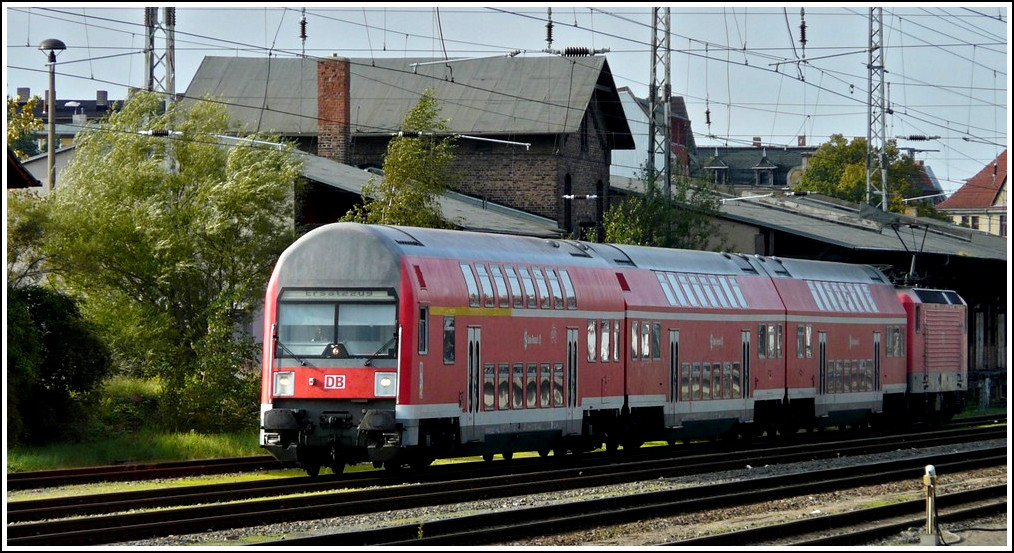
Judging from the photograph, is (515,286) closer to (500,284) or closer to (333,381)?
(500,284)

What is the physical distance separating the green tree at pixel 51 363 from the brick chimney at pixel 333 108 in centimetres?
1801

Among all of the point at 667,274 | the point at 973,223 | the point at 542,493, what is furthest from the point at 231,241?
the point at 973,223

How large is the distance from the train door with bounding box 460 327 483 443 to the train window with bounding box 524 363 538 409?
135 centimetres

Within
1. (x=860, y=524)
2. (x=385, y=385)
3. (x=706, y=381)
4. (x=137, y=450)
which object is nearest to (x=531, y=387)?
(x=385, y=385)

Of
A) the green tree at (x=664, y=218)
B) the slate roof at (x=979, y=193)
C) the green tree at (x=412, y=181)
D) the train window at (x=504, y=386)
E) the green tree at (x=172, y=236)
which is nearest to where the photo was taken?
the train window at (x=504, y=386)

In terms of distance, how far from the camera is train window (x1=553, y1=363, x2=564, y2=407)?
79.0 feet

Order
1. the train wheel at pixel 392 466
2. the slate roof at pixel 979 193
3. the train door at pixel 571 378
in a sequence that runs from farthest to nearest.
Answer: the slate roof at pixel 979 193 → the train door at pixel 571 378 → the train wheel at pixel 392 466

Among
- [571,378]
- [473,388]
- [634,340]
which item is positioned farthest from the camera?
[634,340]

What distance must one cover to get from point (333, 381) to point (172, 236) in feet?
40.5

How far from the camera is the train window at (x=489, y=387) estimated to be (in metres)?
22.3

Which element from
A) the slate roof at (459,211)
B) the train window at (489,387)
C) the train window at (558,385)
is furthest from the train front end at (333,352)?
the slate roof at (459,211)

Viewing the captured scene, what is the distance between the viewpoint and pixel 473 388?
22000 millimetres

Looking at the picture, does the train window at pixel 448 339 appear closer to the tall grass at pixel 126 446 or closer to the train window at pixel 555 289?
the train window at pixel 555 289

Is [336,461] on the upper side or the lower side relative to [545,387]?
lower
